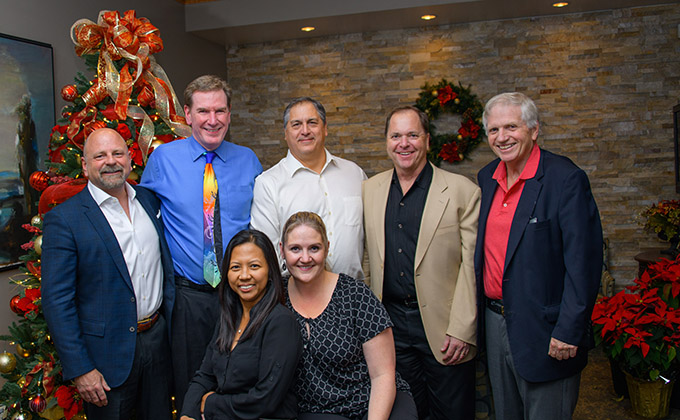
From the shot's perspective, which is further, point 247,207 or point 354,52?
point 354,52

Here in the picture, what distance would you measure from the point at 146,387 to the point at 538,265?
163 centimetres

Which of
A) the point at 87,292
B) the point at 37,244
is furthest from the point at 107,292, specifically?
the point at 37,244

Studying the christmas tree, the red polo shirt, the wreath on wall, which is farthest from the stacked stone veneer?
the red polo shirt

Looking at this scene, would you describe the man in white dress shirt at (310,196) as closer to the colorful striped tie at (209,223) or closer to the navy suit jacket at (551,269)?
the colorful striped tie at (209,223)

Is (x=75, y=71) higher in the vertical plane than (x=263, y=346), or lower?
higher

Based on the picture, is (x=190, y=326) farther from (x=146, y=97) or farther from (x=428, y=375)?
(x=146, y=97)

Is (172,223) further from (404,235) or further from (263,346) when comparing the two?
(404,235)

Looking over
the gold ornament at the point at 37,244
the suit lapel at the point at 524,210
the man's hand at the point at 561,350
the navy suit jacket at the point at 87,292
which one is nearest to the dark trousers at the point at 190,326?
the navy suit jacket at the point at 87,292

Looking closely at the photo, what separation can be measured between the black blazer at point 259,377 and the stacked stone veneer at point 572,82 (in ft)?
12.2

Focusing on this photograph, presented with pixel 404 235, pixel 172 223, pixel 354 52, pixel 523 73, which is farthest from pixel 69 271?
pixel 523 73

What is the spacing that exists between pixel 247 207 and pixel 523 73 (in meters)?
3.61

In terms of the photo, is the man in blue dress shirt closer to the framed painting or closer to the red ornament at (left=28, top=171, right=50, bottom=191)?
the red ornament at (left=28, top=171, right=50, bottom=191)

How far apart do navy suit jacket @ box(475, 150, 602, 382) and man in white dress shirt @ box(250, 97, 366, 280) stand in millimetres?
695

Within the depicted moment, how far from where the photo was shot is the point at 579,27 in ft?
16.1
